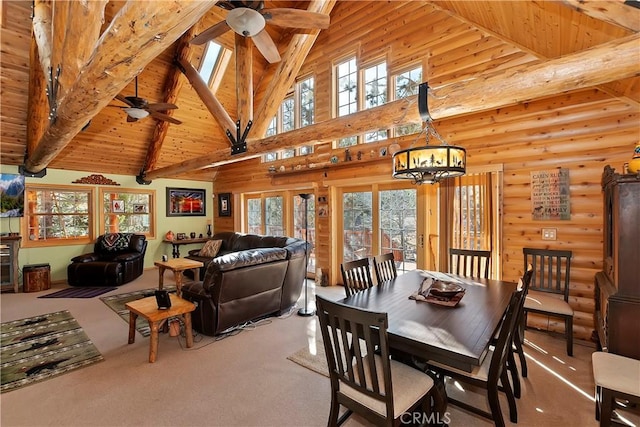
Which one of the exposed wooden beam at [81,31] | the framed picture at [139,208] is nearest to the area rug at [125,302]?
the framed picture at [139,208]

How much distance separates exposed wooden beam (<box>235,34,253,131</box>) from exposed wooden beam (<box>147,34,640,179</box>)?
1.61 meters

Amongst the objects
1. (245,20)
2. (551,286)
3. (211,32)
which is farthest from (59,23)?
(551,286)

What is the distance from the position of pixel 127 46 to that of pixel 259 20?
1.09m

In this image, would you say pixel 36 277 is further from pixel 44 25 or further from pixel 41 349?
pixel 44 25

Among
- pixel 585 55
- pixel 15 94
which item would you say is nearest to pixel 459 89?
pixel 585 55

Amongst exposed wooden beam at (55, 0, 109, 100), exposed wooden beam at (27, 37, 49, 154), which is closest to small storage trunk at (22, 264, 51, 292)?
exposed wooden beam at (27, 37, 49, 154)

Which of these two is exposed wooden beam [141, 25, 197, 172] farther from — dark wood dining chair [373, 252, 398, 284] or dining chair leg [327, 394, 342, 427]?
dining chair leg [327, 394, 342, 427]

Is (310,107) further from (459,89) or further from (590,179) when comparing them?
(590,179)

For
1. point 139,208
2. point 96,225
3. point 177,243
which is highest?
point 139,208

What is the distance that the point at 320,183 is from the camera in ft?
19.5

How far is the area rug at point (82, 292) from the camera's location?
5.19 meters

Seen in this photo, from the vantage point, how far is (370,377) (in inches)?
64.7

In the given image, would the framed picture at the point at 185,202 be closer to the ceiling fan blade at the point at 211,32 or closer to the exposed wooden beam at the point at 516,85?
the ceiling fan blade at the point at 211,32

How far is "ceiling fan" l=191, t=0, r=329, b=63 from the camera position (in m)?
2.37
